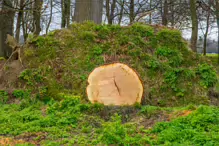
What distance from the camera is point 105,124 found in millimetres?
3682

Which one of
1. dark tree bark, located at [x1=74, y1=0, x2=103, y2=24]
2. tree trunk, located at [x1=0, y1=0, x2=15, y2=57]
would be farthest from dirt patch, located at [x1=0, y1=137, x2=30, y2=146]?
tree trunk, located at [x1=0, y1=0, x2=15, y2=57]

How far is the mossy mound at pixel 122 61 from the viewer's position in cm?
562

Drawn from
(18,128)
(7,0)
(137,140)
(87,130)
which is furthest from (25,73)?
(7,0)

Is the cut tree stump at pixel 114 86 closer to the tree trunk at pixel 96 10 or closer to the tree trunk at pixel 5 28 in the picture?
the tree trunk at pixel 96 10

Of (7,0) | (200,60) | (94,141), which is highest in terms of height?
(7,0)

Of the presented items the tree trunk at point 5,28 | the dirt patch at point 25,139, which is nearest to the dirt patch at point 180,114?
the dirt patch at point 25,139

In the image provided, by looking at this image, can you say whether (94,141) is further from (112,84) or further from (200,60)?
(200,60)

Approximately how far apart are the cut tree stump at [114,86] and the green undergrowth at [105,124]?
0.82 feet

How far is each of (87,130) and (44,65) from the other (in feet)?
8.25

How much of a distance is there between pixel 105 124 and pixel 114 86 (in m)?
1.55

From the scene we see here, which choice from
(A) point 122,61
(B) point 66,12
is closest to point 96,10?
(A) point 122,61

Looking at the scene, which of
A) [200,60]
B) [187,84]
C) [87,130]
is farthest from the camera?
[200,60]

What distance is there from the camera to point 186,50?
242 inches

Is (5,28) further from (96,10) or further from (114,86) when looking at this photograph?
(114,86)
